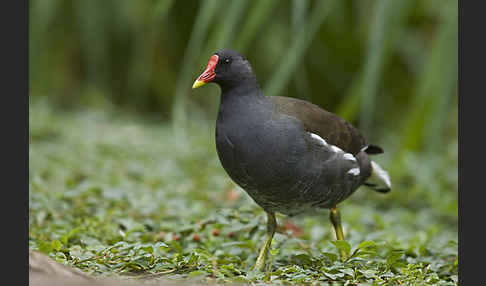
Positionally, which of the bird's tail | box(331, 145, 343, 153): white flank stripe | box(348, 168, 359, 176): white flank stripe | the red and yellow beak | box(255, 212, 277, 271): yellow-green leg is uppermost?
the red and yellow beak

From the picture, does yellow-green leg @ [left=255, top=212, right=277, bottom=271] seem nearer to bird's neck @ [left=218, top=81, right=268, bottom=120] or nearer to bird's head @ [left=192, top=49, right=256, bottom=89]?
bird's neck @ [left=218, top=81, right=268, bottom=120]

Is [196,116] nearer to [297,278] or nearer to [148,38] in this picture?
[148,38]

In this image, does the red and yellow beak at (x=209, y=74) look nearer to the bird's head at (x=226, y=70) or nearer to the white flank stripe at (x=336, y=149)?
the bird's head at (x=226, y=70)

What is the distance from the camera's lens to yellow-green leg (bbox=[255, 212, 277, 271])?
3162 millimetres

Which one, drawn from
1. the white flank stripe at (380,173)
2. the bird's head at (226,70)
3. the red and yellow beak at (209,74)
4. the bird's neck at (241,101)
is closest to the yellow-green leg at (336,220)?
the white flank stripe at (380,173)

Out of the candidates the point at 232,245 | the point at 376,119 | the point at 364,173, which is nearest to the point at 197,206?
the point at 232,245

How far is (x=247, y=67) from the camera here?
319cm

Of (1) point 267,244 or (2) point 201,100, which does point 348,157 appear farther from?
(2) point 201,100

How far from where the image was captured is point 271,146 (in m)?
3.05

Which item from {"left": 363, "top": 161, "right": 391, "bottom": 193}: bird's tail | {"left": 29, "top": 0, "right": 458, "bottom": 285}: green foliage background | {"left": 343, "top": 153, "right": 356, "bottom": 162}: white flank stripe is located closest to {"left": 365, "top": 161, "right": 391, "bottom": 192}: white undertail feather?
{"left": 363, "top": 161, "right": 391, "bottom": 193}: bird's tail

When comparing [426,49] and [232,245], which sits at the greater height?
[426,49]

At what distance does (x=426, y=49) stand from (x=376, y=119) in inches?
40.0

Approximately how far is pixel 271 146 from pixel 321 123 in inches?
16.7

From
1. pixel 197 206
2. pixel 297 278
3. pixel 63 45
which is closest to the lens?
pixel 297 278
